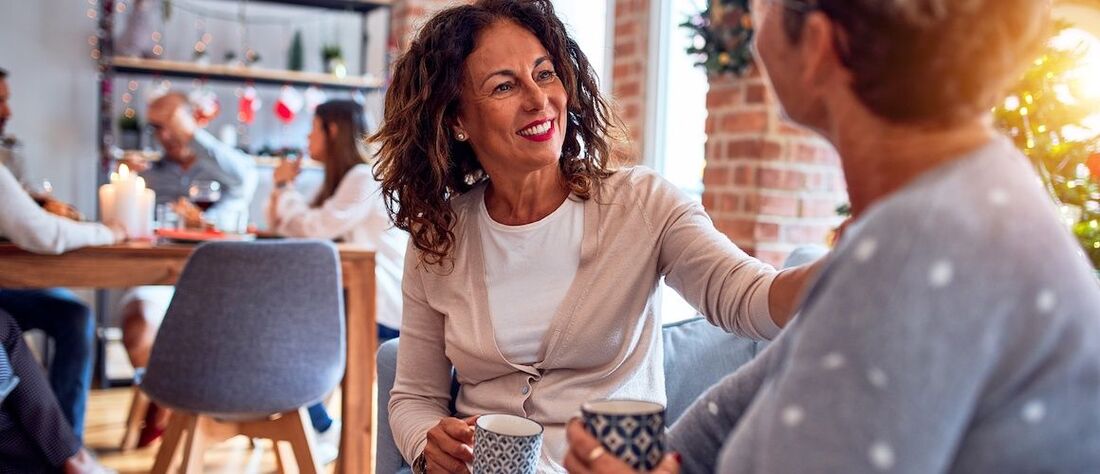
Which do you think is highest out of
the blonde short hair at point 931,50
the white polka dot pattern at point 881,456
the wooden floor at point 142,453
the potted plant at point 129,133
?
the potted plant at point 129,133

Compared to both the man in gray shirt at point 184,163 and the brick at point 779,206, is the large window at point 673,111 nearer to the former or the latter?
the brick at point 779,206

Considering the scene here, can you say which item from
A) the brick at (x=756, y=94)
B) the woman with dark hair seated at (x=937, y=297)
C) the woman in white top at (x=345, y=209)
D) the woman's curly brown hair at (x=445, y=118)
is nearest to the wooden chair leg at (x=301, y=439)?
the woman in white top at (x=345, y=209)

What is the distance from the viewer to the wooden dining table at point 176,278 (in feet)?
8.10

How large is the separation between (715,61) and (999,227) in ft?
7.65

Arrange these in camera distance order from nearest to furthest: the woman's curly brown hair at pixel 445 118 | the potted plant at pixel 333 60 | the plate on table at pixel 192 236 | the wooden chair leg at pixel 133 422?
the woman's curly brown hair at pixel 445 118, the plate on table at pixel 192 236, the wooden chair leg at pixel 133 422, the potted plant at pixel 333 60

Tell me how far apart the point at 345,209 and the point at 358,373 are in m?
0.73

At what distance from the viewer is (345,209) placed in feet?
10.8

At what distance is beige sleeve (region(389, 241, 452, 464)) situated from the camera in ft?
4.96

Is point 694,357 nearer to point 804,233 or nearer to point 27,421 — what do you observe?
point 804,233

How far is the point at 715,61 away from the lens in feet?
9.30

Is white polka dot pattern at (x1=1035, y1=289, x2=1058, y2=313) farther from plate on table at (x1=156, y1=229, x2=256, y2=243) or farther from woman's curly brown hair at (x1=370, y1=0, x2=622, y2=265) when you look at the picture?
plate on table at (x1=156, y1=229, x2=256, y2=243)

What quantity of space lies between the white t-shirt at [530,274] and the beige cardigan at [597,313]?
16 millimetres

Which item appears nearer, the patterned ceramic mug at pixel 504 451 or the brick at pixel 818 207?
the patterned ceramic mug at pixel 504 451

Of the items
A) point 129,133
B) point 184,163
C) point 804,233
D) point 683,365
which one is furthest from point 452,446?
point 129,133
